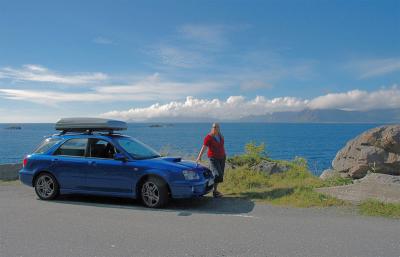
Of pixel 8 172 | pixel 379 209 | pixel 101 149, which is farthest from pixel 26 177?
pixel 379 209

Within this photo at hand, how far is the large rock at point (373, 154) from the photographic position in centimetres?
1086

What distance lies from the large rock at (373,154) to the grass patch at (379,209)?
117 inches

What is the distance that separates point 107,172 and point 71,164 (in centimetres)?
102

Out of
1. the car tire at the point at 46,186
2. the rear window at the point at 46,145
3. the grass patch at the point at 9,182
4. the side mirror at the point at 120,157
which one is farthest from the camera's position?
the grass patch at the point at 9,182

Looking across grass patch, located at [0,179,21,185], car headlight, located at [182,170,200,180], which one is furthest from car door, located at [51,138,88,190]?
grass patch, located at [0,179,21,185]

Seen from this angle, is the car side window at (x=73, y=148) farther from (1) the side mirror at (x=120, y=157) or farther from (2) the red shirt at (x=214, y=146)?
(2) the red shirt at (x=214, y=146)

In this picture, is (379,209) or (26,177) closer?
(379,209)

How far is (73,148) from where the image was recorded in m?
9.45

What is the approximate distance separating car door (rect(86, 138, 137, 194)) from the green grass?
279cm

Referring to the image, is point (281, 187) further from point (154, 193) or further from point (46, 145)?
point (46, 145)

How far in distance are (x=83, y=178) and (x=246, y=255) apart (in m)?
5.16

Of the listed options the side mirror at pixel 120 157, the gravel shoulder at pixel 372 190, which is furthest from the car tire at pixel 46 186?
the gravel shoulder at pixel 372 190

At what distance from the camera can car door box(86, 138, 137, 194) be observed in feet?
28.2

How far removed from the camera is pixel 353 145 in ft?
37.4
